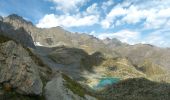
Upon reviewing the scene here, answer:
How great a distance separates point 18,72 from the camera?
14.9 metres

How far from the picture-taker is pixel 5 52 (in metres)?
15.5

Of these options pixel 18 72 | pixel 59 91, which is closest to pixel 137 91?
pixel 59 91

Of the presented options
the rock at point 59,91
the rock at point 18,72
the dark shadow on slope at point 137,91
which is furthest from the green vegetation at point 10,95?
the dark shadow on slope at point 137,91

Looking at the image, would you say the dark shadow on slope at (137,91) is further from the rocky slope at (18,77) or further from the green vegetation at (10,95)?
the green vegetation at (10,95)

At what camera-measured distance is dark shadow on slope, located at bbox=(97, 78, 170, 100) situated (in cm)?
3266

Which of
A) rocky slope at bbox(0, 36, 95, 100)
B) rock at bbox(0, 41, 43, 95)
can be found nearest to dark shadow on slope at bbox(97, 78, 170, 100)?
rocky slope at bbox(0, 36, 95, 100)

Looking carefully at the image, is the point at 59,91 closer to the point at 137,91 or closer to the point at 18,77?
the point at 18,77

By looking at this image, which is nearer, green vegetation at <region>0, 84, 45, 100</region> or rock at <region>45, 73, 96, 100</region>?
green vegetation at <region>0, 84, 45, 100</region>

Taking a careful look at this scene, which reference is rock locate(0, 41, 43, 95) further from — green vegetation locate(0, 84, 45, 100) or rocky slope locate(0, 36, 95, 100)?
green vegetation locate(0, 84, 45, 100)

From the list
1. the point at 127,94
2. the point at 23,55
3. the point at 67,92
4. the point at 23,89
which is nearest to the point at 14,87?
the point at 23,89

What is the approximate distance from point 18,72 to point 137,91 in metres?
23.3

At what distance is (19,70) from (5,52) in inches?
53.2

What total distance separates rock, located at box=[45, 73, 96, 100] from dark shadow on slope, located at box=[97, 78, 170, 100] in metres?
14.5

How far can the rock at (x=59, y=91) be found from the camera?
15.8m
